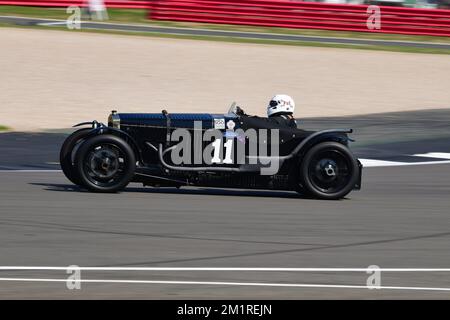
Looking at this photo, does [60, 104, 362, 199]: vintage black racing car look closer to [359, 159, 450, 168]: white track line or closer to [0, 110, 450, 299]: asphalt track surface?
[0, 110, 450, 299]: asphalt track surface

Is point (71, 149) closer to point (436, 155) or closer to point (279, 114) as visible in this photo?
point (279, 114)

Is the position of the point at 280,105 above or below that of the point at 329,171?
above

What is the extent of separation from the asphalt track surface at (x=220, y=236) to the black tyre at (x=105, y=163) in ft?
0.50

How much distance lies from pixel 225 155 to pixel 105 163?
1264mm

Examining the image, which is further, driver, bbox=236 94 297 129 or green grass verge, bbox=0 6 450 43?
green grass verge, bbox=0 6 450 43

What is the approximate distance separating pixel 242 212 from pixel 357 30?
82.7 ft

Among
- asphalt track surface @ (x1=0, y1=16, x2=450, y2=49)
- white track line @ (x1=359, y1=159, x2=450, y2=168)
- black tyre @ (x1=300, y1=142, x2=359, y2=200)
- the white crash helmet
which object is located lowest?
black tyre @ (x1=300, y1=142, x2=359, y2=200)

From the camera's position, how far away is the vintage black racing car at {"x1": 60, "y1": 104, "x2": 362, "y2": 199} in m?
10.9

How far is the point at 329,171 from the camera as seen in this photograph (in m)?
11.0

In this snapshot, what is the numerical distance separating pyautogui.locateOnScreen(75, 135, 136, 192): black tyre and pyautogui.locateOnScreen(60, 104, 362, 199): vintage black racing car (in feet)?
0.05

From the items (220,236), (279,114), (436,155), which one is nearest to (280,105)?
(279,114)

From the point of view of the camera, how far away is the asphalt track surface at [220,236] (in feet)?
23.2

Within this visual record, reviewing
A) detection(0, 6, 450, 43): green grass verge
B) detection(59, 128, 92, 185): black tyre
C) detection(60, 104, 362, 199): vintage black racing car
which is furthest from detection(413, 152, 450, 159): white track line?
detection(0, 6, 450, 43): green grass verge
